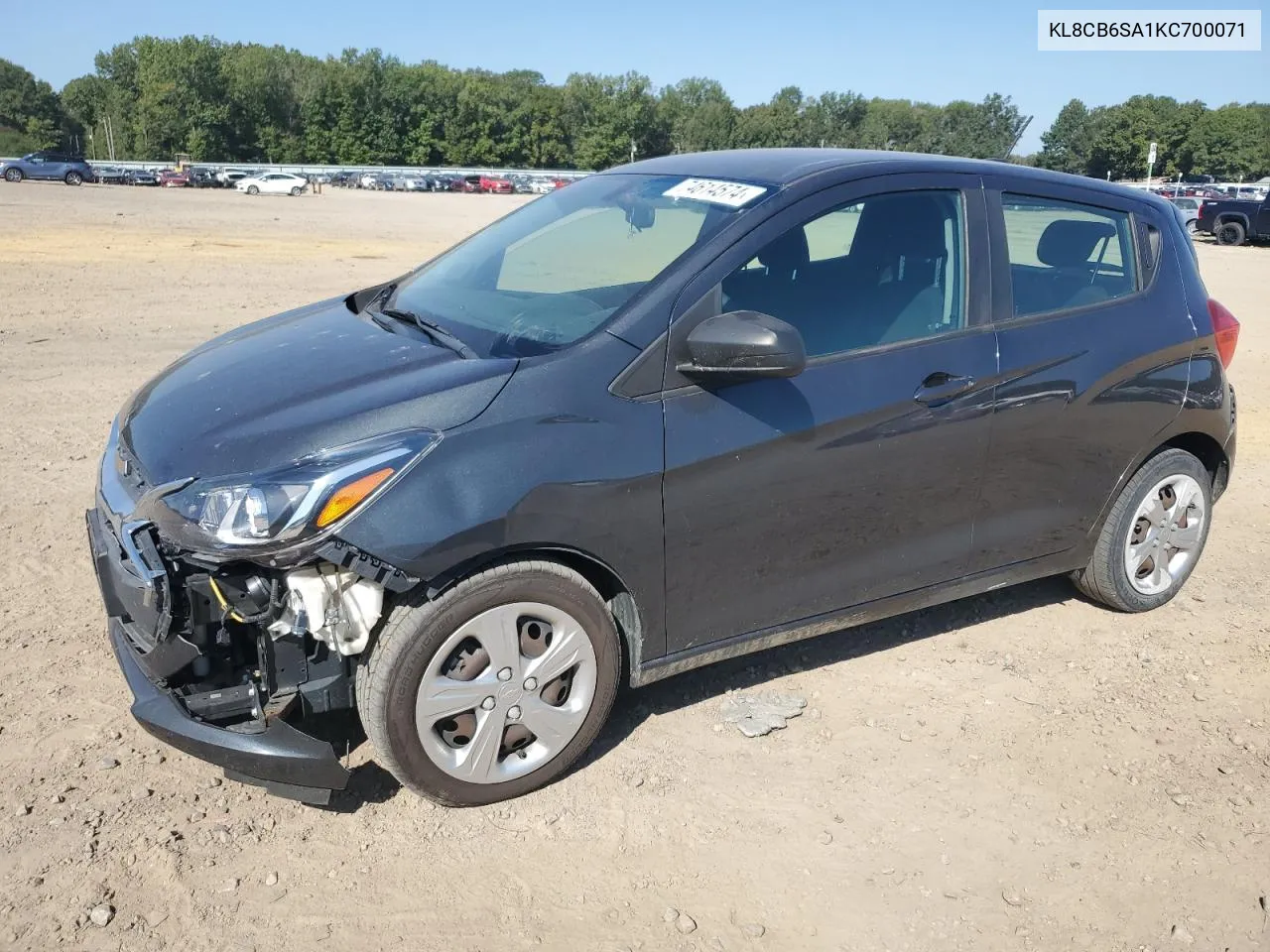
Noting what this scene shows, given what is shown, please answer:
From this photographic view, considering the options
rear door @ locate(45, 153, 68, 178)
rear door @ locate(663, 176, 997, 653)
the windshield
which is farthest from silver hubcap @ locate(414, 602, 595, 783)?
rear door @ locate(45, 153, 68, 178)

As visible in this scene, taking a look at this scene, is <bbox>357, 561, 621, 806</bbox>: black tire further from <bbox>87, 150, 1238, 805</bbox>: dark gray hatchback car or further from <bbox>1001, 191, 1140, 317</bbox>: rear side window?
<bbox>1001, 191, 1140, 317</bbox>: rear side window

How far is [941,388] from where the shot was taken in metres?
3.69

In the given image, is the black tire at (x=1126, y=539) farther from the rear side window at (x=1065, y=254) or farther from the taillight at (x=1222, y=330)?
the rear side window at (x=1065, y=254)

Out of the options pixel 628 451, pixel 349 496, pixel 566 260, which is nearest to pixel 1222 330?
pixel 566 260

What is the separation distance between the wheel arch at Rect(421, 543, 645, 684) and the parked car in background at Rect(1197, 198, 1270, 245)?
2950 cm

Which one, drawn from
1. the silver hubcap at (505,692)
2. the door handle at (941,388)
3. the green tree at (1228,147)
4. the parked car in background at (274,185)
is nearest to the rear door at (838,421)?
the door handle at (941,388)

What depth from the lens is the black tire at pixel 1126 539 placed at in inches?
175

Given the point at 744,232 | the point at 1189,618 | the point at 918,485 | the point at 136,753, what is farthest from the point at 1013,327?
the point at 136,753

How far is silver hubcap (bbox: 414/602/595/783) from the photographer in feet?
9.83

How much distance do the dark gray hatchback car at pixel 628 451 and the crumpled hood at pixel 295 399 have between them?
0.05 feet

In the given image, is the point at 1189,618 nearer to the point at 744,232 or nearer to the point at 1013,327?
the point at 1013,327

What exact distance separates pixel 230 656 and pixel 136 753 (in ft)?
2.32

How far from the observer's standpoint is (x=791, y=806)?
10.8 feet

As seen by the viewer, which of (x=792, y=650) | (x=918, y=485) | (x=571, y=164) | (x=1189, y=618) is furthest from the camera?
(x=571, y=164)
